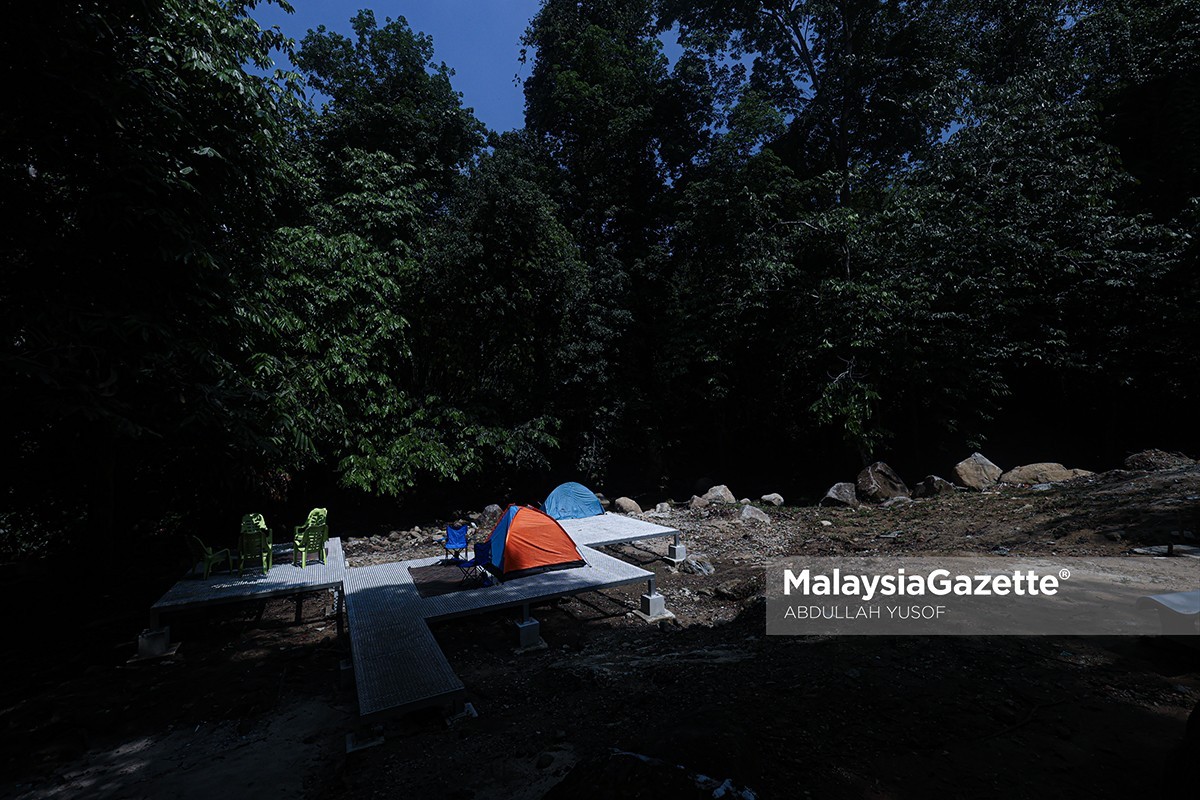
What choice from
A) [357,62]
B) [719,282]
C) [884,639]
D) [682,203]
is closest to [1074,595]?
[884,639]

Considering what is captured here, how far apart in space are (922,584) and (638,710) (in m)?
4.58

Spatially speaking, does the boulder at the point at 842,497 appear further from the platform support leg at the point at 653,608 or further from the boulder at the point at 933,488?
the platform support leg at the point at 653,608

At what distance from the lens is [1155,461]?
37.2 feet

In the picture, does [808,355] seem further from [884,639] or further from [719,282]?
[884,639]

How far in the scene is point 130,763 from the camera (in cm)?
457

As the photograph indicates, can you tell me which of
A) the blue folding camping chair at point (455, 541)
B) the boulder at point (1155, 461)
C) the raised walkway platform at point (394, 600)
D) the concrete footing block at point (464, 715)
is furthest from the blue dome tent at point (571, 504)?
the boulder at point (1155, 461)

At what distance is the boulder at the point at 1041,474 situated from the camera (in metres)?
12.0

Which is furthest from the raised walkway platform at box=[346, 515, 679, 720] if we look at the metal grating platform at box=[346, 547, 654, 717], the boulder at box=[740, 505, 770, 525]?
the boulder at box=[740, 505, 770, 525]

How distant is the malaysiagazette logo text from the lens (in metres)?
6.37

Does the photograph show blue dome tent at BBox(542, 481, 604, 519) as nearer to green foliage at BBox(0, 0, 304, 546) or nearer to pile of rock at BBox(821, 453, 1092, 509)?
pile of rock at BBox(821, 453, 1092, 509)

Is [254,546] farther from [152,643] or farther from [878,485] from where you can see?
[878,485]

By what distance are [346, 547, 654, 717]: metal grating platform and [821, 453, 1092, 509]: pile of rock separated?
7.98 meters

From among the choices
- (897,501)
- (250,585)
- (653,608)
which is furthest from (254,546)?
(897,501)

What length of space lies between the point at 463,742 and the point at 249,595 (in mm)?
4383
